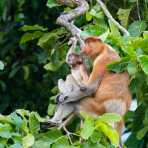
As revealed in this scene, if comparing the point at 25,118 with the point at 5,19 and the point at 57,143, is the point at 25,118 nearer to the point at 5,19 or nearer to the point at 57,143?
the point at 57,143

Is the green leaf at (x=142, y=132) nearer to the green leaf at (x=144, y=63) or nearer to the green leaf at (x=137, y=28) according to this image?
Answer: the green leaf at (x=137, y=28)

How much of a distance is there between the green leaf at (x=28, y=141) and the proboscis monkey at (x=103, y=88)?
441mm

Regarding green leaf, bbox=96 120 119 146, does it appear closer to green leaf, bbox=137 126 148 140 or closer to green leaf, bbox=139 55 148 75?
green leaf, bbox=139 55 148 75

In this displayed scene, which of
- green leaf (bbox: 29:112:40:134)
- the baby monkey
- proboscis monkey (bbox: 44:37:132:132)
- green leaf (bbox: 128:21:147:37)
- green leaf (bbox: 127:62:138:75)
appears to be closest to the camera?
green leaf (bbox: 29:112:40:134)

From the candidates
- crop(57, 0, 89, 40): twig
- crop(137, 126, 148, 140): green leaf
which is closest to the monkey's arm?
crop(57, 0, 89, 40): twig

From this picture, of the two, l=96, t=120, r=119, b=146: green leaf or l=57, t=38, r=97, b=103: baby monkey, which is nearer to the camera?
l=96, t=120, r=119, b=146: green leaf

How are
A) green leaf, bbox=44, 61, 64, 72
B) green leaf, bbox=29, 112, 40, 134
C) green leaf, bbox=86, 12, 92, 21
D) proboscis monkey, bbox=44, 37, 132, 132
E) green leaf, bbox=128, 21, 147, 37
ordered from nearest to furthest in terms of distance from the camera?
green leaf, bbox=29, 112, 40, 134 < proboscis monkey, bbox=44, 37, 132, 132 < green leaf, bbox=128, 21, 147, 37 < green leaf, bbox=86, 12, 92, 21 < green leaf, bbox=44, 61, 64, 72

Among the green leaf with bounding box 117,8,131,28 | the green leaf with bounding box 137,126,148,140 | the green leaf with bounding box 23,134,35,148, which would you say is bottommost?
the green leaf with bounding box 137,126,148,140

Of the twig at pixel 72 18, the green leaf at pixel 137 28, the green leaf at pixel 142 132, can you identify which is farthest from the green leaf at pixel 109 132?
the green leaf at pixel 137 28

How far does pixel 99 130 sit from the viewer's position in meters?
4.01

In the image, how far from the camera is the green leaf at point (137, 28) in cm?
531

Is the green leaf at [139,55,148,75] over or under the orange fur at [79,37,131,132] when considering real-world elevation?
over

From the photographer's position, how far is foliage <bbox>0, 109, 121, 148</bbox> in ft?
13.0

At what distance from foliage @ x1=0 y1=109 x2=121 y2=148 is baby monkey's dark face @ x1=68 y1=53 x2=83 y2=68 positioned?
1.88ft
